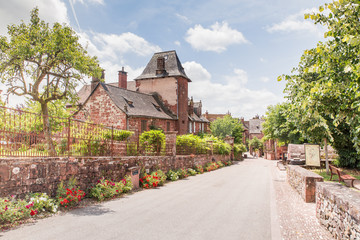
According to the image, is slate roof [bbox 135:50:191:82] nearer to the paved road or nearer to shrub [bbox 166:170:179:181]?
shrub [bbox 166:170:179:181]

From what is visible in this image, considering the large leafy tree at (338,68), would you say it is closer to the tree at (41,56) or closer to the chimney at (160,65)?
the tree at (41,56)

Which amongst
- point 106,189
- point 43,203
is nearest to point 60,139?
point 106,189

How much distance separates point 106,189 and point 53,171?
211 cm

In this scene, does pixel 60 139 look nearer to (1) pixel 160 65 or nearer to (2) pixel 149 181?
(2) pixel 149 181

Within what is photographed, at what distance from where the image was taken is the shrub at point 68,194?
7875 millimetres

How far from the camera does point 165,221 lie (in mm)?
6754

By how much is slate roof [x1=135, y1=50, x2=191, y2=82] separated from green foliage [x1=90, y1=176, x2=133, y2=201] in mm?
26854

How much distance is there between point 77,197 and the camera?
8.30 m

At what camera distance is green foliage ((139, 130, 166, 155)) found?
576 inches

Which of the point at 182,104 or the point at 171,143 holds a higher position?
the point at 182,104

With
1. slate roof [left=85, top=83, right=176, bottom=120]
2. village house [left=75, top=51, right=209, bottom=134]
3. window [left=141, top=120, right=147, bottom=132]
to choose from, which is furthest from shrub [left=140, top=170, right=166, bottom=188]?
window [left=141, top=120, right=147, bottom=132]

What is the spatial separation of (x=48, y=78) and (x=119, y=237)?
26.9 ft

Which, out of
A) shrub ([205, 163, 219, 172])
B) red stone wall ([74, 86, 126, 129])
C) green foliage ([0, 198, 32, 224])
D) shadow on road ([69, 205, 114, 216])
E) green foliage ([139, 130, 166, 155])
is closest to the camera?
green foliage ([0, 198, 32, 224])

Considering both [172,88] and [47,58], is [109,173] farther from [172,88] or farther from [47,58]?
[172,88]
